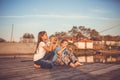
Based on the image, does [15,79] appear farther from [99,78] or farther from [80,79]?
[99,78]

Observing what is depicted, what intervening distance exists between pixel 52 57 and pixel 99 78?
4.93ft

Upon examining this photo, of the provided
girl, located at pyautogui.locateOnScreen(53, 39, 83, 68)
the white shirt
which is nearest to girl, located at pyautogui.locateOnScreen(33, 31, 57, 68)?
the white shirt

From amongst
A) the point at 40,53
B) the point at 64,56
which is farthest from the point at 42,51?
the point at 64,56

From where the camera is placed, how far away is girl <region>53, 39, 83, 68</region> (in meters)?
4.15

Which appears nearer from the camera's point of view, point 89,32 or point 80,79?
point 80,79

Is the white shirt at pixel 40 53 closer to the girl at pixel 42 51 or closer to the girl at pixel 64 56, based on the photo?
the girl at pixel 42 51

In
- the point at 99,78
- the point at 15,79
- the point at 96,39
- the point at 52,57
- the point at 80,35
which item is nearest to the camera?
the point at 15,79

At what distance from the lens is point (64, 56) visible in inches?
165

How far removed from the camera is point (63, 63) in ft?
14.3

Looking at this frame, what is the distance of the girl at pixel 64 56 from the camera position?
4.15 meters

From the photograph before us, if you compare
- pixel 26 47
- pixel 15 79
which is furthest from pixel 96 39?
pixel 15 79

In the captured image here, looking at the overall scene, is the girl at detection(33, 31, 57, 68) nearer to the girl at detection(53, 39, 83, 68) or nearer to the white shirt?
the white shirt

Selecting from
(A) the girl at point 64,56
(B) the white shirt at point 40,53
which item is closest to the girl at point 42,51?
(B) the white shirt at point 40,53

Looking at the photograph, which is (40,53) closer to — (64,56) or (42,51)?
(42,51)
